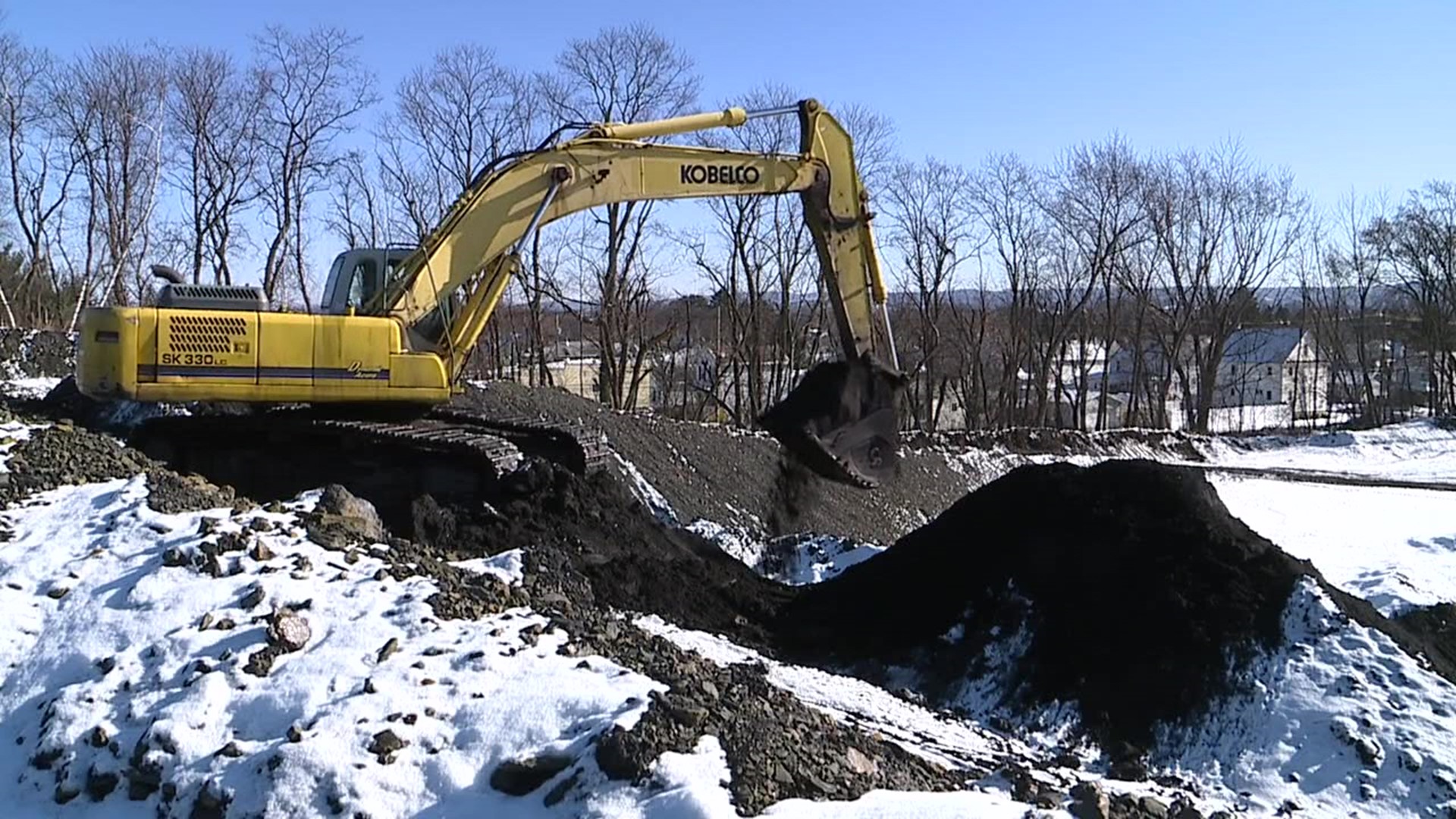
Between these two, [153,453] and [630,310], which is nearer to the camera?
[153,453]

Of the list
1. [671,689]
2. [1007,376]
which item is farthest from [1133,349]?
[671,689]

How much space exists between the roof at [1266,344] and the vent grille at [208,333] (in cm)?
4879

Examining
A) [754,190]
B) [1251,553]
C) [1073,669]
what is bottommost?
[1073,669]

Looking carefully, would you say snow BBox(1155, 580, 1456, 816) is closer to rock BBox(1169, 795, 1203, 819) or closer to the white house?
rock BBox(1169, 795, 1203, 819)

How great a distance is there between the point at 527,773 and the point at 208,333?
6872 mm

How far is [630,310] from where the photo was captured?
30516mm

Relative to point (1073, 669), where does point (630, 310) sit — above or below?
above

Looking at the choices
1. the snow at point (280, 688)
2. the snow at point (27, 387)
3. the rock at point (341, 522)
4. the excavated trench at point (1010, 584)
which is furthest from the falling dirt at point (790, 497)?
the snow at point (27, 387)

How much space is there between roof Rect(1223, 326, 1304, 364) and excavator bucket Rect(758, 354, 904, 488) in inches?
1787

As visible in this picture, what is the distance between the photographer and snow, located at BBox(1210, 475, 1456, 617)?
1173 cm

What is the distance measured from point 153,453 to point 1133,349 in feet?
109

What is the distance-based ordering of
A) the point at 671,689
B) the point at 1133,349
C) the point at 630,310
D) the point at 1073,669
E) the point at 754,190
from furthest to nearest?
the point at 1133,349, the point at 630,310, the point at 754,190, the point at 1073,669, the point at 671,689

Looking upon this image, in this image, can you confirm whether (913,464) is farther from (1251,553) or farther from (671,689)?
(671,689)

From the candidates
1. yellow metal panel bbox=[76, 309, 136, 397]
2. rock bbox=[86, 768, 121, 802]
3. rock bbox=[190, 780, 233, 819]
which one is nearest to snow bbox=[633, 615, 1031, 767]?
rock bbox=[190, 780, 233, 819]
